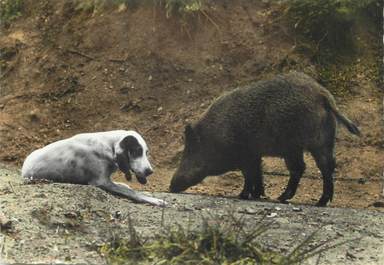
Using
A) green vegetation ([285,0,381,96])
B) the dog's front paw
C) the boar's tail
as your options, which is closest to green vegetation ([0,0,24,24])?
green vegetation ([285,0,381,96])

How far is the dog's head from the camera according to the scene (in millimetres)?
8961

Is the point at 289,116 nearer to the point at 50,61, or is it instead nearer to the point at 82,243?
the point at 82,243

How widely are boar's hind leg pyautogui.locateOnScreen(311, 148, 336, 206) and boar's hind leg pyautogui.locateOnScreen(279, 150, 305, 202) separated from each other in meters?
0.20

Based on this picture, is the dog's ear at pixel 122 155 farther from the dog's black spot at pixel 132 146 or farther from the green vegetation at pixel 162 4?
the green vegetation at pixel 162 4

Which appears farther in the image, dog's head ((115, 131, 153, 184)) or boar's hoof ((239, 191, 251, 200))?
boar's hoof ((239, 191, 251, 200))

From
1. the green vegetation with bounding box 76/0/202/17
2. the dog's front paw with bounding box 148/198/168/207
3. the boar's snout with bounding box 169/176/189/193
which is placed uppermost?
the green vegetation with bounding box 76/0/202/17

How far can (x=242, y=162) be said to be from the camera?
418 inches

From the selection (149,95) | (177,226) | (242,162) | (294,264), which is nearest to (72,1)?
(149,95)

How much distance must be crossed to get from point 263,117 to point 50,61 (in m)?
4.97

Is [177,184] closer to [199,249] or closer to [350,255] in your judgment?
[350,255]

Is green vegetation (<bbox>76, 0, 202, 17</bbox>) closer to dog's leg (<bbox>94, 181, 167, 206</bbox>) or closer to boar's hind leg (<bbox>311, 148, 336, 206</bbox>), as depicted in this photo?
boar's hind leg (<bbox>311, 148, 336, 206</bbox>)

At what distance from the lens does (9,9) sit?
15.3 metres

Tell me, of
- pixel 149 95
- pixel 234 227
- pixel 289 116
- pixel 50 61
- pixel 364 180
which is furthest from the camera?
pixel 50 61

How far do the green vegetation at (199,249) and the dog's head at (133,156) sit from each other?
4.51 ft
